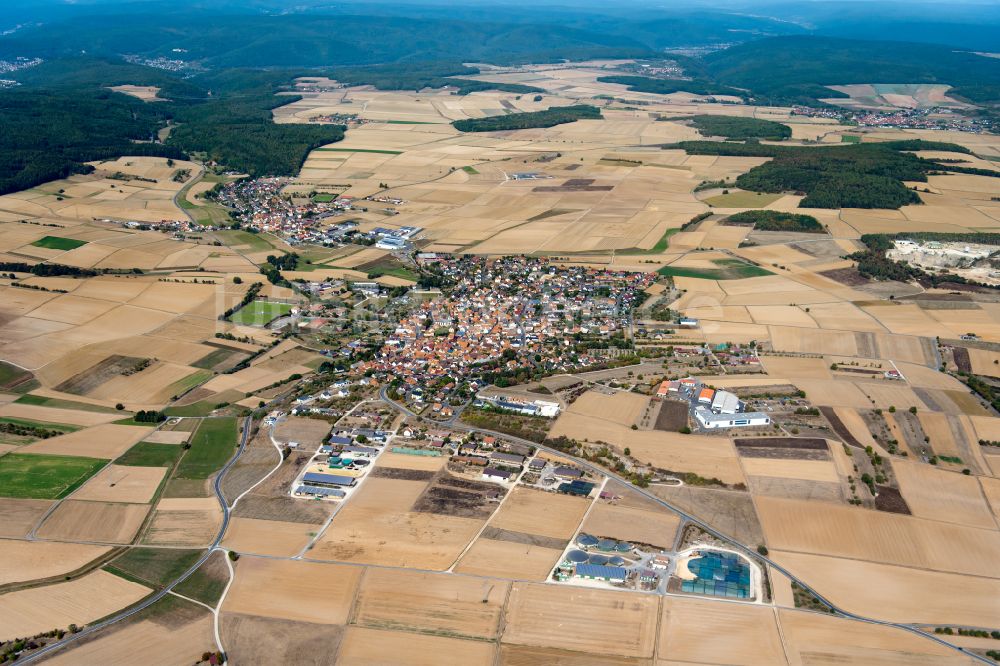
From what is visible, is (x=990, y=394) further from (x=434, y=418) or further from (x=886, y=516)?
(x=434, y=418)

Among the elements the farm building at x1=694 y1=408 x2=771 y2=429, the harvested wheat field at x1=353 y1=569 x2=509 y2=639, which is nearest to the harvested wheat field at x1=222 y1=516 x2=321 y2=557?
the harvested wheat field at x1=353 y1=569 x2=509 y2=639

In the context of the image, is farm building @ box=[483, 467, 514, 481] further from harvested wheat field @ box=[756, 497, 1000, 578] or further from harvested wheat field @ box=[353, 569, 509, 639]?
harvested wheat field @ box=[756, 497, 1000, 578]

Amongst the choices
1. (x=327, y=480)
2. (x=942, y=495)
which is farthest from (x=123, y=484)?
(x=942, y=495)

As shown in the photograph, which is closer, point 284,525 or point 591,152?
point 284,525

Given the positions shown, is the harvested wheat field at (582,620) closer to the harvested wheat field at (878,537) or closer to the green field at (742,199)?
the harvested wheat field at (878,537)

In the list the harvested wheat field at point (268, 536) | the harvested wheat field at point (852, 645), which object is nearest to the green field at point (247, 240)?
the harvested wheat field at point (268, 536)

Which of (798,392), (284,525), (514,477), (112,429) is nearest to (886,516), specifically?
(798,392)
